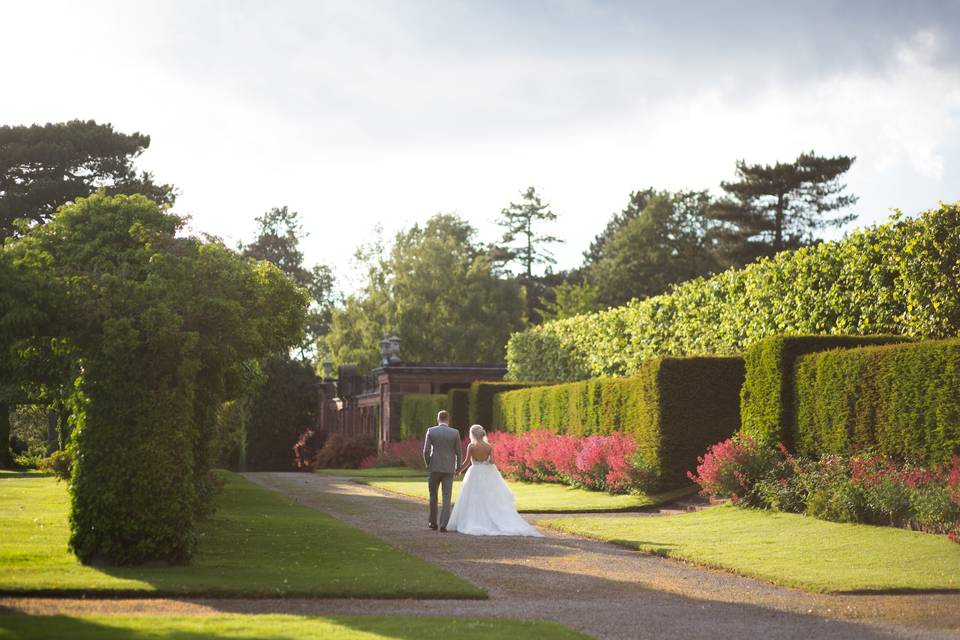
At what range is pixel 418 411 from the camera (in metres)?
50.8

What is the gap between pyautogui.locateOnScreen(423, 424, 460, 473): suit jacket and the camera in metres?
19.6

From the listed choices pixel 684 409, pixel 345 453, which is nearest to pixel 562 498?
pixel 684 409

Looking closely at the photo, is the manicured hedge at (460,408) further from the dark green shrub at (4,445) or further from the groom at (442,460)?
the groom at (442,460)

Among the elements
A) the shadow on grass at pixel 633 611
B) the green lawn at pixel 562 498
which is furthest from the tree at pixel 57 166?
the shadow on grass at pixel 633 611

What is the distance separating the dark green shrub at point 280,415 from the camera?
59.1 metres

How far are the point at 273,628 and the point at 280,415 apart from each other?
50396mm

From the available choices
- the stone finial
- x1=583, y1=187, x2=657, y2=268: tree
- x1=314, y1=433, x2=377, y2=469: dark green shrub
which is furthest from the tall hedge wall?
x1=583, y1=187, x2=657, y2=268: tree

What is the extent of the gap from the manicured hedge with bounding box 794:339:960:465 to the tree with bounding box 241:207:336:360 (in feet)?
230

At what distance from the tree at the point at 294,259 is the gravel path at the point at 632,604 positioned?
248 ft

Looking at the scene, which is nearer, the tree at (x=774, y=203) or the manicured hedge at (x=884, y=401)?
the manicured hedge at (x=884, y=401)

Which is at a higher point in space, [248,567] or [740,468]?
[740,468]

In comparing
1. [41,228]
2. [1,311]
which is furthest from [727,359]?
[1,311]

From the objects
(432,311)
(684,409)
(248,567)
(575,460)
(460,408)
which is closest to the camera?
(248,567)

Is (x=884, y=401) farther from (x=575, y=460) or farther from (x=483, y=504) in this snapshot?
(x=575, y=460)
